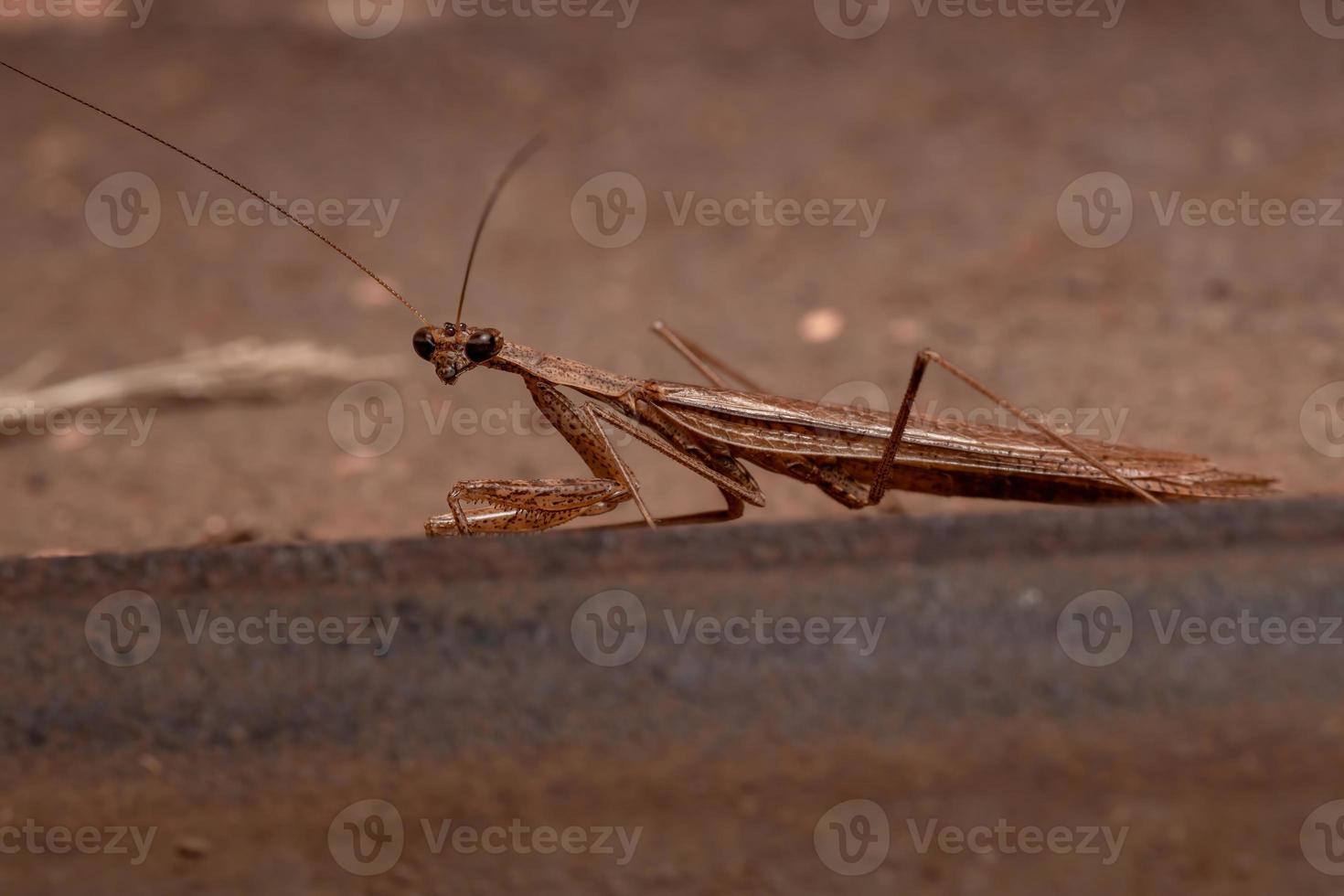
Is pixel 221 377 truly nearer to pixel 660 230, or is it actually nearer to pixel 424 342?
pixel 424 342

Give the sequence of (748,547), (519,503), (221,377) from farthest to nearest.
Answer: (221,377) < (519,503) < (748,547)

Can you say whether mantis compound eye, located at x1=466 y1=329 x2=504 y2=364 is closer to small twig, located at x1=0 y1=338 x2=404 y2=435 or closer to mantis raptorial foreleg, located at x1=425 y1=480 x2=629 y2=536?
mantis raptorial foreleg, located at x1=425 y1=480 x2=629 y2=536

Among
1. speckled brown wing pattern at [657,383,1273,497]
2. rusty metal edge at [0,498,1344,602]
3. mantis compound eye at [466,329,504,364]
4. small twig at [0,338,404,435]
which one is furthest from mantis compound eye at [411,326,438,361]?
small twig at [0,338,404,435]

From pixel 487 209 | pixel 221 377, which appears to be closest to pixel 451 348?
pixel 487 209

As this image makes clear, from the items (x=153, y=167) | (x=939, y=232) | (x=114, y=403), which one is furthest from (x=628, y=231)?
(x=153, y=167)

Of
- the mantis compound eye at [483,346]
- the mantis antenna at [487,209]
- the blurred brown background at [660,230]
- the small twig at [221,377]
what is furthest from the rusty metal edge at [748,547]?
the small twig at [221,377]

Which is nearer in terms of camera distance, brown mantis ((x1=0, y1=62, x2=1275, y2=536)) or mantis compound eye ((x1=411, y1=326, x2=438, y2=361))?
brown mantis ((x1=0, y1=62, x2=1275, y2=536))
